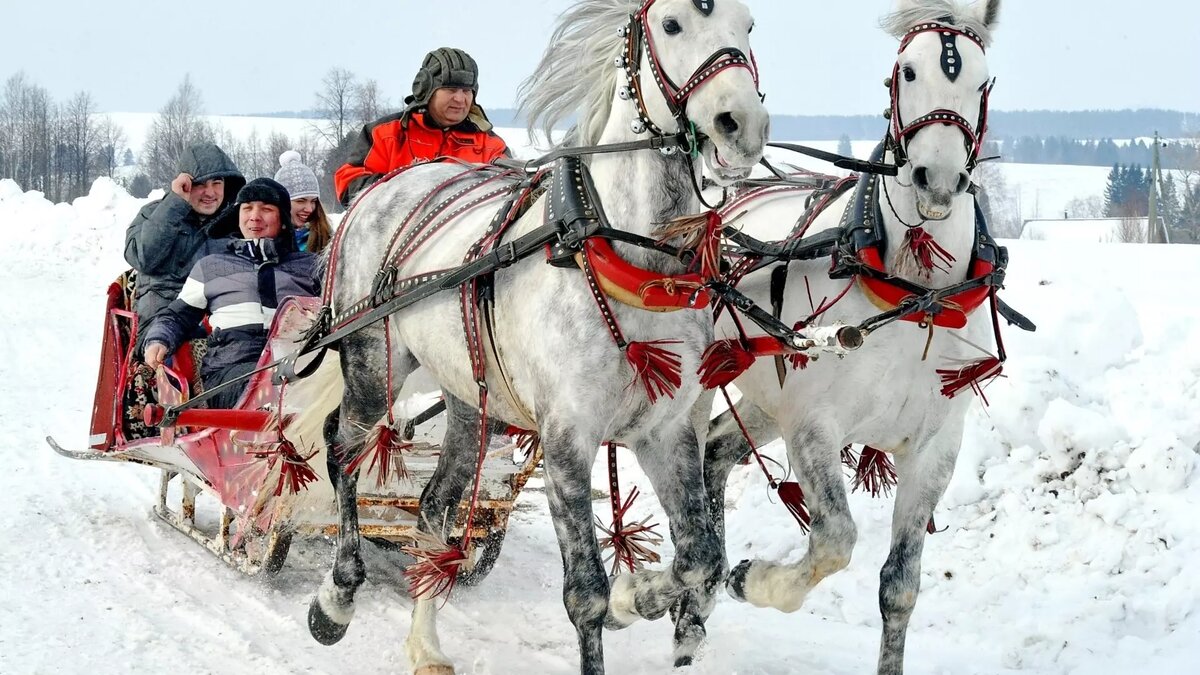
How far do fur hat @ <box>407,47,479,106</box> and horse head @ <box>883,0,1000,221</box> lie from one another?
7.74ft

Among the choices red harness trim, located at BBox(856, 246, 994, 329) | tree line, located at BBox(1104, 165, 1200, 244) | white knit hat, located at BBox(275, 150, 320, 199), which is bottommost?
red harness trim, located at BBox(856, 246, 994, 329)

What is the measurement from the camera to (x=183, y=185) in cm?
724

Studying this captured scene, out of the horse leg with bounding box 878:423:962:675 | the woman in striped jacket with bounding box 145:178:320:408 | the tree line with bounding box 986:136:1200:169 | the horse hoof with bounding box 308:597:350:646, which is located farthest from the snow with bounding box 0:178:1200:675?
the tree line with bounding box 986:136:1200:169

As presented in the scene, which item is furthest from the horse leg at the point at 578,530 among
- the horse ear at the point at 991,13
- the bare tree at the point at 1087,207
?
the bare tree at the point at 1087,207

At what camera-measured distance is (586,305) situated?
3.87m

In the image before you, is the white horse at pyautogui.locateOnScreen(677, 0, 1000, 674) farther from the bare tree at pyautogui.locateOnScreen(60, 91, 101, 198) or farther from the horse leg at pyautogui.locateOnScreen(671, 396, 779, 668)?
the bare tree at pyautogui.locateOnScreen(60, 91, 101, 198)

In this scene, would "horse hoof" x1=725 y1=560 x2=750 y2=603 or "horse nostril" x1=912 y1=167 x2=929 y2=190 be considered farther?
"horse hoof" x1=725 y1=560 x2=750 y2=603

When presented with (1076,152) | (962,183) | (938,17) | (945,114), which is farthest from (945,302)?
(1076,152)

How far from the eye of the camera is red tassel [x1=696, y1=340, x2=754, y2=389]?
399 centimetres

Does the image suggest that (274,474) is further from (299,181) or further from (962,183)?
(962,183)

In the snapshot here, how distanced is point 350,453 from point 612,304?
1977 mm

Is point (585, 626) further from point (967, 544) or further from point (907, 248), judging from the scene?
point (967, 544)

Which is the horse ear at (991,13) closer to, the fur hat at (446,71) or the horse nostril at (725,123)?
the horse nostril at (725,123)

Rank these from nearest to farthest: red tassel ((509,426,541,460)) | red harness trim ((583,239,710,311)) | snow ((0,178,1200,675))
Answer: red harness trim ((583,239,710,311))
red tassel ((509,426,541,460))
snow ((0,178,1200,675))
